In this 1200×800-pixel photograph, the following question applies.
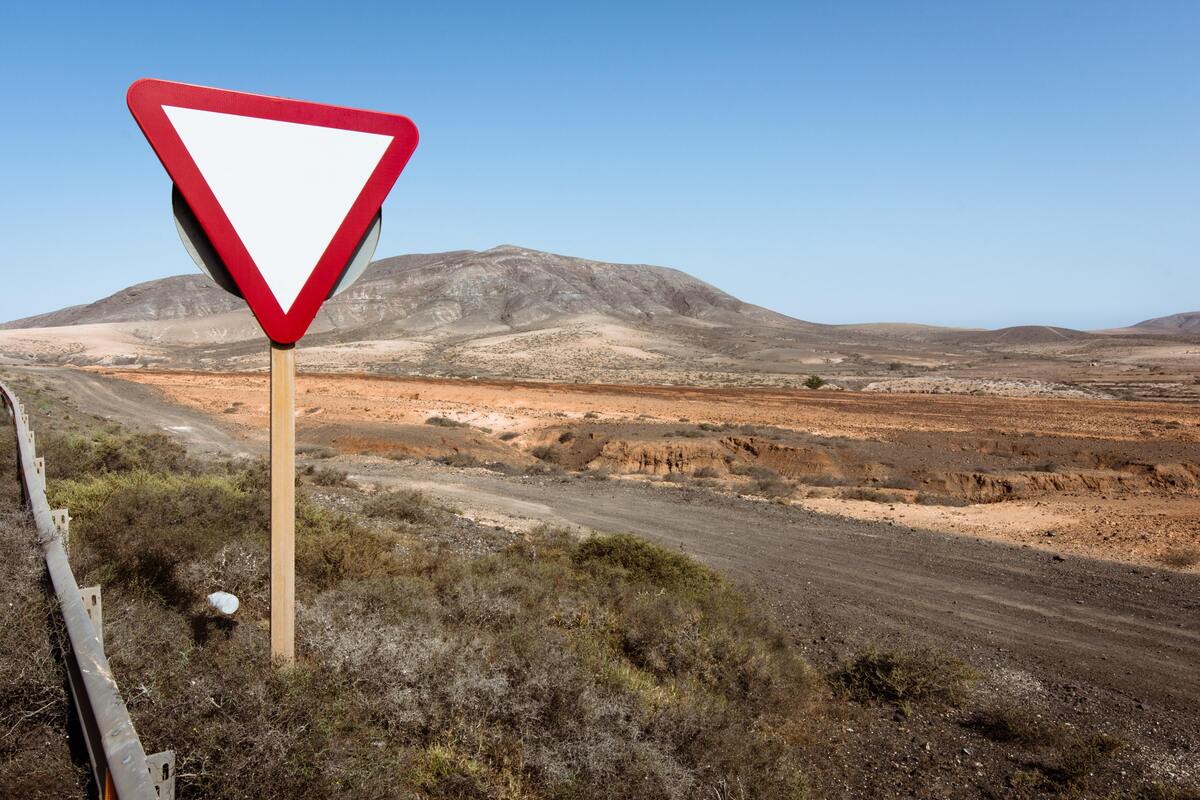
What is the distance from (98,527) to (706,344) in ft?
378

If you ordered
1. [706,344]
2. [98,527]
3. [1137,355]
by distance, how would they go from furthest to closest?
1. [706,344]
2. [1137,355]
3. [98,527]

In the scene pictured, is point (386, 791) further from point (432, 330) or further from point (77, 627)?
point (432, 330)

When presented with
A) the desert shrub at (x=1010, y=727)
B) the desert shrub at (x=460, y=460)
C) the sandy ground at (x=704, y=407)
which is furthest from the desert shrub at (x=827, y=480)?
the desert shrub at (x=1010, y=727)

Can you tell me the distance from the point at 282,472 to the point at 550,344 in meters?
103

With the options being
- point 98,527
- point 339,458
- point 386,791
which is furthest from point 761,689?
point 339,458

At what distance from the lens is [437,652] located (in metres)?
4.19

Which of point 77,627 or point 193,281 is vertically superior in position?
point 193,281

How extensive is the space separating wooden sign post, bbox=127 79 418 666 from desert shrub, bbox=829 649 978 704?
5.78 metres

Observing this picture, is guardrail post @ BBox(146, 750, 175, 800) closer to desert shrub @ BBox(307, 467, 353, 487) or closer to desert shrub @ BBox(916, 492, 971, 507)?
desert shrub @ BBox(307, 467, 353, 487)

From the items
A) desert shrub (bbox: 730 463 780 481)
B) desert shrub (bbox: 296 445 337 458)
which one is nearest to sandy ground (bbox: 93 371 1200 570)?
desert shrub (bbox: 730 463 780 481)

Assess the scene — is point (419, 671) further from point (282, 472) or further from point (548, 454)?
point (548, 454)

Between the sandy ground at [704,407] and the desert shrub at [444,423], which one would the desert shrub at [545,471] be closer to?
the desert shrub at [444,423]

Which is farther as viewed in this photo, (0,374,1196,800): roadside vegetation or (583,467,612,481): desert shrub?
(583,467,612,481): desert shrub

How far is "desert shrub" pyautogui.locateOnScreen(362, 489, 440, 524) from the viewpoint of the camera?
442 inches
